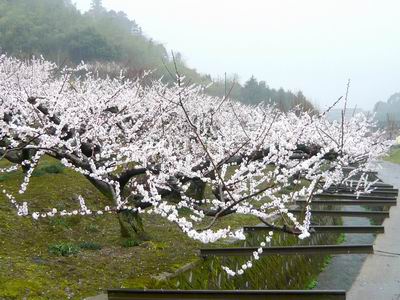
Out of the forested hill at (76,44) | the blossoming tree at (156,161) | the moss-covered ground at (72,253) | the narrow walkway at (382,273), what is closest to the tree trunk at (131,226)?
the blossoming tree at (156,161)

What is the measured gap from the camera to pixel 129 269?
24.1 feet

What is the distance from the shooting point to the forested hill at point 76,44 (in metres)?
54.1

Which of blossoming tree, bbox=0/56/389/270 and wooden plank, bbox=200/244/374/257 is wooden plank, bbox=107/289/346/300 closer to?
blossoming tree, bbox=0/56/389/270

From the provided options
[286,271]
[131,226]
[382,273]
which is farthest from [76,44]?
[382,273]

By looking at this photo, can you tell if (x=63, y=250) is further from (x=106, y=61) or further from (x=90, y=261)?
(x=106, y=61)

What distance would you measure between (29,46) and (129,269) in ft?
181

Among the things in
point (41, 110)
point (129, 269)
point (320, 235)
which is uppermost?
point (41, 110)

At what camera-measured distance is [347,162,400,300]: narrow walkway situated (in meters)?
9.04

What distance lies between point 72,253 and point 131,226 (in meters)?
1.54

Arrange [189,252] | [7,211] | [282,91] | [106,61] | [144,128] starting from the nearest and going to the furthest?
[189,252], [7,211], [144,128], [106,61], [282,91]

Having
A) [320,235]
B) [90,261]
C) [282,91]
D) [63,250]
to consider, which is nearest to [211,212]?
[90,261]

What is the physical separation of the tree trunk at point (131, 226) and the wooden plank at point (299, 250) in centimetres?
167

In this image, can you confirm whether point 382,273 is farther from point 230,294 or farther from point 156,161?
point 230,294

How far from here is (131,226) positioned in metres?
8.99
